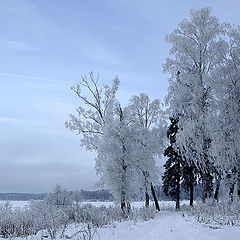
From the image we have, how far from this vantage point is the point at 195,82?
1855 centimetres

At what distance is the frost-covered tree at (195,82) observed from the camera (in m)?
18.0

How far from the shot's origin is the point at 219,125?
16703 mm

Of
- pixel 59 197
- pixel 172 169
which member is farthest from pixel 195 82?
pixel 59 197

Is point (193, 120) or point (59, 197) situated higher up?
point (193, 120)

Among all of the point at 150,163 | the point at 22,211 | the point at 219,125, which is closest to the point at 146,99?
the point at 150,163

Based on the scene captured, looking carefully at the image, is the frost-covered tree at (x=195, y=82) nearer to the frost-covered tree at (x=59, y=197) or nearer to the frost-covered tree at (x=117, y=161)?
the frost-covered tree at (x=117, y=161)

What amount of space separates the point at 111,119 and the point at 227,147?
860cm

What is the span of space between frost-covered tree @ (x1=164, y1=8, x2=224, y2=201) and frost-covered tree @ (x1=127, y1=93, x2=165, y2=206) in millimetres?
3926

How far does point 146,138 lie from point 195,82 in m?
8.82

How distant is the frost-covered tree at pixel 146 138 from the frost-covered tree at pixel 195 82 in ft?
12.9

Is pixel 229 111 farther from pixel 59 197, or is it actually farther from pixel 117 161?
pixel 59 197

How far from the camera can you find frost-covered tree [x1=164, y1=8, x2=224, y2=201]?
18.0 metres

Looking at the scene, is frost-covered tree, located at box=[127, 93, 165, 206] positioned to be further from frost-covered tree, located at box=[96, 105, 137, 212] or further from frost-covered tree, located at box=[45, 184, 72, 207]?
frost-covered tree, located at box=[45, 184, 72, 207]

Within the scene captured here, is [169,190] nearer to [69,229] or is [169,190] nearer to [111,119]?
[111,119]
